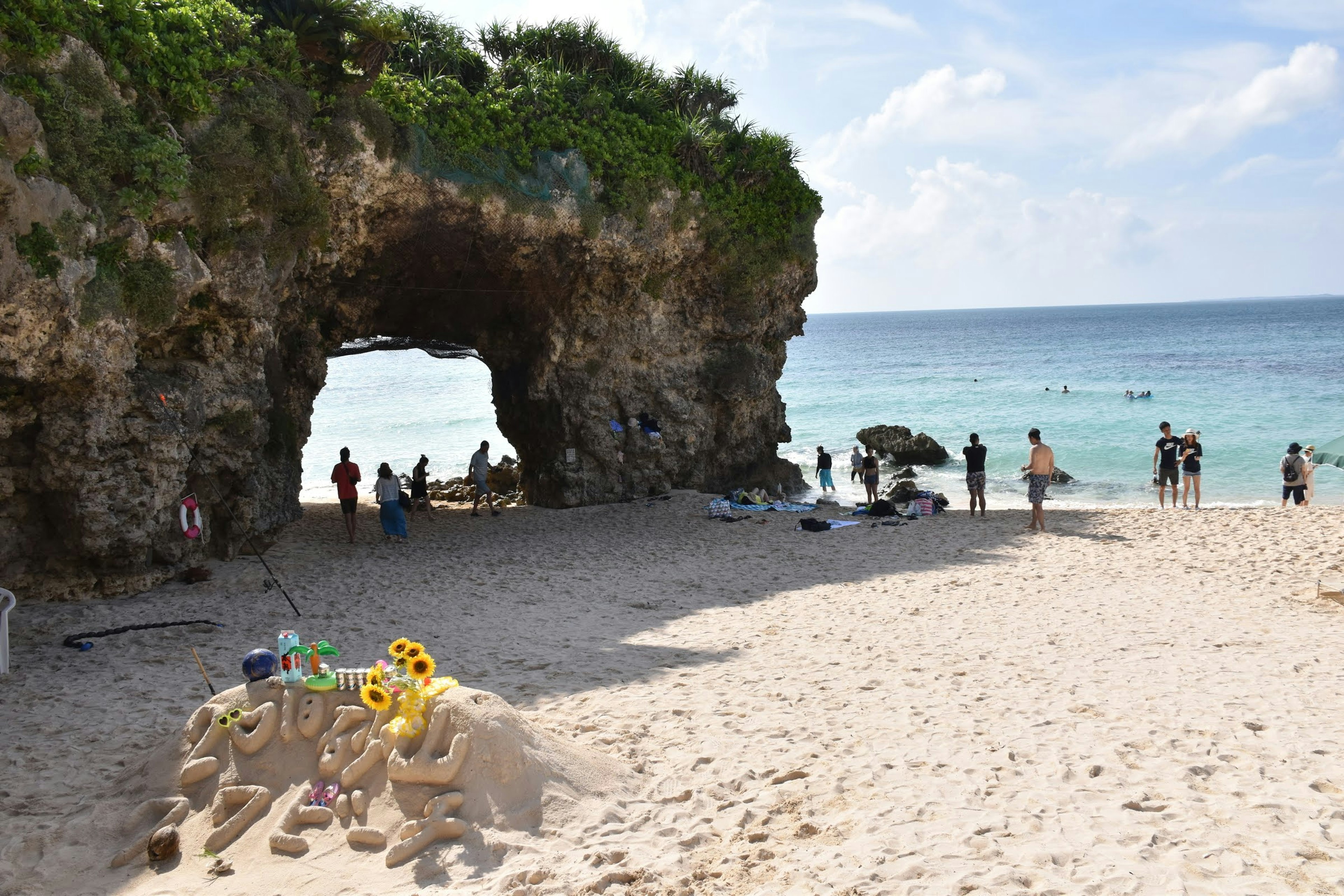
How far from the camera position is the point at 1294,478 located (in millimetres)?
16266

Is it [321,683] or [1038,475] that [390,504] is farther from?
[1038,475]

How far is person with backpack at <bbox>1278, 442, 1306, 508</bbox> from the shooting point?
16.2 metres

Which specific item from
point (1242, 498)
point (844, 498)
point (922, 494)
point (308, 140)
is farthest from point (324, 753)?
point (1242, 498)

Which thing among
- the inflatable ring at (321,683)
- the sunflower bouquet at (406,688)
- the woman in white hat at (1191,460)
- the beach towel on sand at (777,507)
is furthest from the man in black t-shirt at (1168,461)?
the inflatable ring at (321,683)

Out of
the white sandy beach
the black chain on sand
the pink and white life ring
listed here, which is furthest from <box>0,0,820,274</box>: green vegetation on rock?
the white sandy beach

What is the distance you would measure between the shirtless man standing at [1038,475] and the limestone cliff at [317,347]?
6632 millimetres

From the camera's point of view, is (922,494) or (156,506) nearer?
(156,506)

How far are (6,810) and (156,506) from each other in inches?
249

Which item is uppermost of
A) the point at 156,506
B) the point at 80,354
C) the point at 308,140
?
the point at 308,140

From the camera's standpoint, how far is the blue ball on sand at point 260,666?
5.96 m

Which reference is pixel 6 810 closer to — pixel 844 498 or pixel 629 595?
pixel 629 595

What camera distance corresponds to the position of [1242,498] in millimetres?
22078

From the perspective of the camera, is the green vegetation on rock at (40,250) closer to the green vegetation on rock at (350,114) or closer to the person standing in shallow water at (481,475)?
the green vegetation on rock at (350,114)

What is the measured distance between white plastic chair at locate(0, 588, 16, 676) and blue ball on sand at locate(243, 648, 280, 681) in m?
3.62
